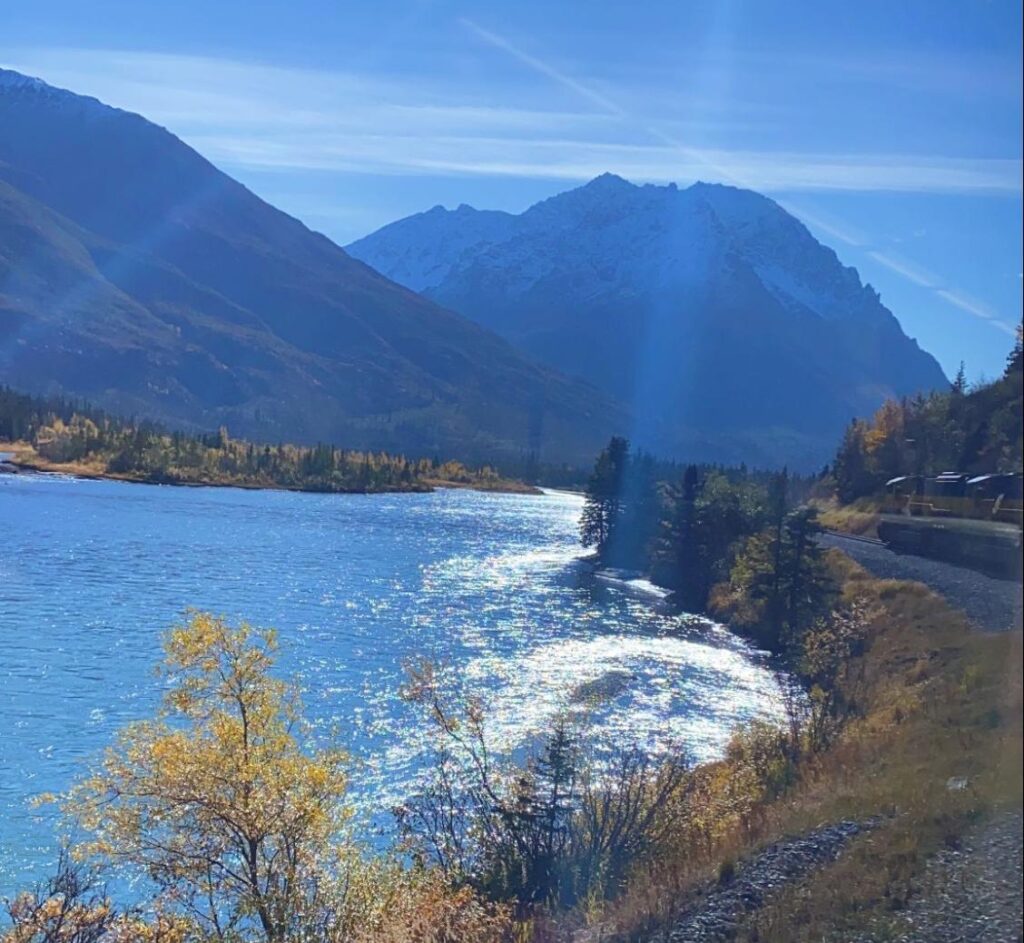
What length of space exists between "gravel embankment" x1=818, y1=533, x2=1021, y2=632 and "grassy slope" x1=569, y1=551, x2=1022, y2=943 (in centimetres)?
201

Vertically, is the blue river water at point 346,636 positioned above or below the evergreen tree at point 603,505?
below

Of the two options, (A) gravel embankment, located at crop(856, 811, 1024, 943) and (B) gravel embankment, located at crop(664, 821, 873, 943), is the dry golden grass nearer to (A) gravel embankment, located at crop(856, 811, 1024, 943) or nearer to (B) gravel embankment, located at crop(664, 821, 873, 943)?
(B) gravel embankment, located at crop(664, 821, 873, 943)

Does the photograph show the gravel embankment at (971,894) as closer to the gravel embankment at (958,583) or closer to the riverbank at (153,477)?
the gravel embankment at (958,583)

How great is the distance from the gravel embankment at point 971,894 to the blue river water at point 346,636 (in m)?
17.6

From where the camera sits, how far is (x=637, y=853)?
811 inches

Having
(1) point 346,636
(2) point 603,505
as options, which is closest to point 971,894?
(1) point 346,636

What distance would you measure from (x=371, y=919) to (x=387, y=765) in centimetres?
1339

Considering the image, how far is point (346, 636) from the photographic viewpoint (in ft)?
164

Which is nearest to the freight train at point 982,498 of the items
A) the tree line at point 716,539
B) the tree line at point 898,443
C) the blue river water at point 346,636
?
the blue river water at point 346,636

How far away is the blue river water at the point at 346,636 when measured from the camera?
32.6 meters

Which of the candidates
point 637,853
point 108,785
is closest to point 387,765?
point 637,853

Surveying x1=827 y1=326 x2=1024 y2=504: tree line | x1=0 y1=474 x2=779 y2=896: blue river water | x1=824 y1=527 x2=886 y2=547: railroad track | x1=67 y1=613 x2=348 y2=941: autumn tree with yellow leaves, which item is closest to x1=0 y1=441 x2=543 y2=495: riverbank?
x1=0 y1=474 x2=779 y2=896: blue river water

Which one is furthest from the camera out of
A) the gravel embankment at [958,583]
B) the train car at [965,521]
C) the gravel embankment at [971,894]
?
the gravel embankment at [958,583]

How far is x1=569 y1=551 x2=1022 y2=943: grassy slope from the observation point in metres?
13.2
